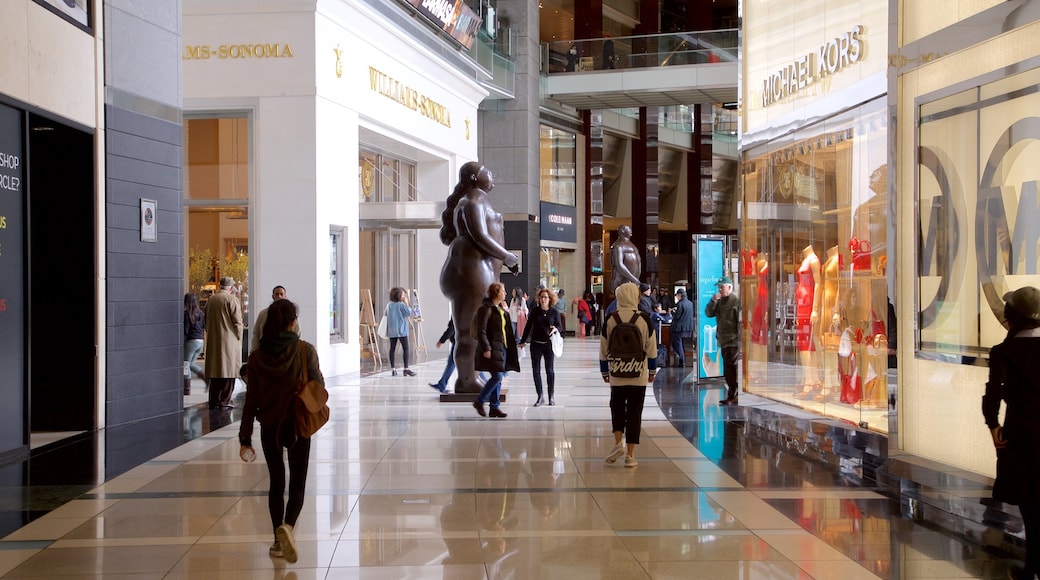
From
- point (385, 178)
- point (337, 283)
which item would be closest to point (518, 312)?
point (385, 178)

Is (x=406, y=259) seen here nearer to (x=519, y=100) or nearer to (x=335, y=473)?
(x=519, y=100)

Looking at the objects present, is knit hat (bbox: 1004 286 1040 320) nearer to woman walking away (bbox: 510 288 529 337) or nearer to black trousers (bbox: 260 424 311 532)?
black trousers (bbox: 260 424 311 532)

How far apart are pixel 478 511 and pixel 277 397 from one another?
169 cm

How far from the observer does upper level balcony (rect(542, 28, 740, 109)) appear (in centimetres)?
2955

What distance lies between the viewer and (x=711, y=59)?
1164 inches

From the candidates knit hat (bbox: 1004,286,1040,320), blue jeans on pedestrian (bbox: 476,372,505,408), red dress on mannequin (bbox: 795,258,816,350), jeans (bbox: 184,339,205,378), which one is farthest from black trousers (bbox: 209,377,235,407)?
knit hat (bbox: 1004,286,1040,320)

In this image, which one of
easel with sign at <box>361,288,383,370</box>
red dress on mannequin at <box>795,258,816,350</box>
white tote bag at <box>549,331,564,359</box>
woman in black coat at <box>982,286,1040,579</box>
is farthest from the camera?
easel with sign at <box>361,288,383,370</box>

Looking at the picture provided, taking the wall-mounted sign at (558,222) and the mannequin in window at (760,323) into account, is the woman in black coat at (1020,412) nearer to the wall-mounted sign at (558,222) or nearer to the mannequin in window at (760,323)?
the mannequin in window at (760,323)

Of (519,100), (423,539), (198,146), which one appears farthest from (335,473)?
(519,100)

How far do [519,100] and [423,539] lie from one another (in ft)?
78.1

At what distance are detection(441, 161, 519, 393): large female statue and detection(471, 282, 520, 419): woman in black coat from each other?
2.96ft

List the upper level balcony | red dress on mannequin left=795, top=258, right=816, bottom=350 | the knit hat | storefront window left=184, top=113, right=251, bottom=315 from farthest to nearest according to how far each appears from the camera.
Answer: the upper level balcony
storefront window left=184, top=113, right=251, bottom=315
red dress on mannequin left=795, top=258, right=816, bottom=350
the knit hat

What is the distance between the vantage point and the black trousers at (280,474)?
533 centimetres

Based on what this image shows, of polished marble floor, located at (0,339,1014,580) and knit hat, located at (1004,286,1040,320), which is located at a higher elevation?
knit hat, located at (1004,286,1040,320)
